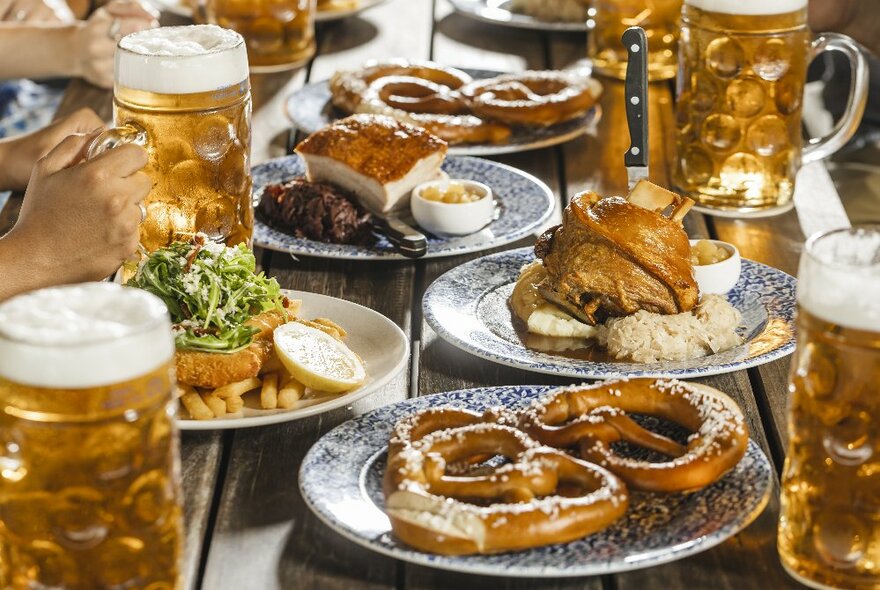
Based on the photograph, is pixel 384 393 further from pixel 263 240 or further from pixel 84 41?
pixel 84 41

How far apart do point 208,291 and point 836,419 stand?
868 mm

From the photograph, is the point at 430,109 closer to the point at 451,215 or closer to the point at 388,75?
the point at 388,75

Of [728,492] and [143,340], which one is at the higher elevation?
[143,340]

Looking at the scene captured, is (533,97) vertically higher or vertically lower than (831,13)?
lower

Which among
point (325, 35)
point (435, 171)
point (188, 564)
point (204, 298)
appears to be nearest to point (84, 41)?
point (325, 35)

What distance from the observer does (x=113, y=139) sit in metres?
1.94

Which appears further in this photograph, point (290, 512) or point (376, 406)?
point (376, 406)

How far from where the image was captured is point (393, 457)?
1347mm

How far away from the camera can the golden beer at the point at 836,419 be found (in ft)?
3.90

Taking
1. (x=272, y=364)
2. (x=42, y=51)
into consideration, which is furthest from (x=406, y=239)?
(x=42, y=51)

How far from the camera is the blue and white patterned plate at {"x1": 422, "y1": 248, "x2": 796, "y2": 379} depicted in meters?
1.72

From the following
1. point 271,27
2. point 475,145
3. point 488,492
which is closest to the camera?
point 488,492

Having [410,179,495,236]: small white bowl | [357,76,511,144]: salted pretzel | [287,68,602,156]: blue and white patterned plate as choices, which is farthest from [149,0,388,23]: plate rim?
[410,179,495,236]: small white bowl

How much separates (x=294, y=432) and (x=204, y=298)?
0.23 metres
